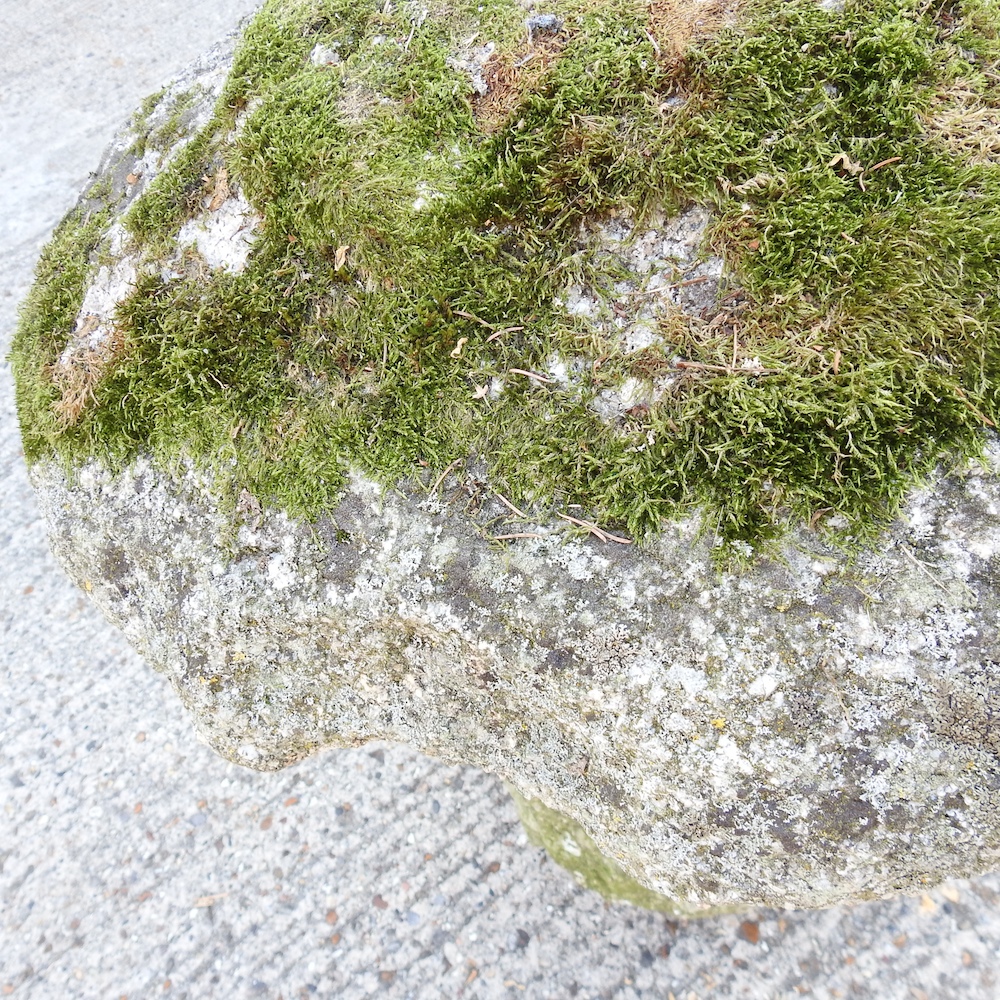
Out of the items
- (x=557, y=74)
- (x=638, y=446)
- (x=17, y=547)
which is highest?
(x=557, y=74)

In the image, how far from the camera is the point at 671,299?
5.65 feet

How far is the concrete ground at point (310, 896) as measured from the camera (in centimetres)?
299

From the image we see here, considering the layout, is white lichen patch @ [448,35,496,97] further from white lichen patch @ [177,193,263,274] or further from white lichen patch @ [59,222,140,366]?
white lichen patch @ [59,222,140,366]

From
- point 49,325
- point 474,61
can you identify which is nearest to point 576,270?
point 474,61

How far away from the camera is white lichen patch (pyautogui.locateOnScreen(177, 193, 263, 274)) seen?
2.00m

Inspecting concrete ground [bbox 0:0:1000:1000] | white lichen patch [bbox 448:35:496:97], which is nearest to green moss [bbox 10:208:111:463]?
white lichen patch [bbox 448:35:496:97]

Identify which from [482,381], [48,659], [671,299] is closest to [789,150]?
[671,299]

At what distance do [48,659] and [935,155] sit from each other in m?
5.08

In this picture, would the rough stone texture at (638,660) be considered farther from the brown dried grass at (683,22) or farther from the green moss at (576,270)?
the brown dried grass at (683,22)

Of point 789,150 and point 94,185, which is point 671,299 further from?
point 94,185

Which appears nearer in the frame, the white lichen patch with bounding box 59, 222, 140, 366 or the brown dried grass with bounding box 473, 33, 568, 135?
the brown dried grass with bounding box 473, 33, 568, 135

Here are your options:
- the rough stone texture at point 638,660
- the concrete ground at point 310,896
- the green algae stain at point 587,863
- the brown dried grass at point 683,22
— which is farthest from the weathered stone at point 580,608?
the concrete ground at point 310,896

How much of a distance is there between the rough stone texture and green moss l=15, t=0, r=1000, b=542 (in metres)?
0.13

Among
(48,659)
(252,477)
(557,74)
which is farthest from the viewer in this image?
(48,659)
